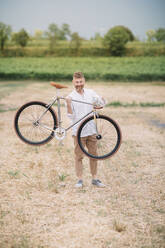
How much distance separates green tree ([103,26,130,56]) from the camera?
3481cm

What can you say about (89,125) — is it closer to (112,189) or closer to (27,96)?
(112,189)

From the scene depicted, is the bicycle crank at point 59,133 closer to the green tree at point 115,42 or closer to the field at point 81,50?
the green tree at point 115,42

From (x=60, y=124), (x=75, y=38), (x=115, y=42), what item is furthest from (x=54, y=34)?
(x=60, y=124)

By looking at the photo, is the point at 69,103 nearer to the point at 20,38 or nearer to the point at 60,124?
the point at 60,124

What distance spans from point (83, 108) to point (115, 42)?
109ft

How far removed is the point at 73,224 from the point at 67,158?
244 centimetres

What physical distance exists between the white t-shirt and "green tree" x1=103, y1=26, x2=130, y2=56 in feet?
108

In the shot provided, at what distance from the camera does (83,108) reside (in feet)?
13.3

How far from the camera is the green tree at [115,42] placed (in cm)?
3481

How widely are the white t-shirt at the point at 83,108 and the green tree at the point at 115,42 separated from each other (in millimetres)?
32929

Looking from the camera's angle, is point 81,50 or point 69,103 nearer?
point 69,103

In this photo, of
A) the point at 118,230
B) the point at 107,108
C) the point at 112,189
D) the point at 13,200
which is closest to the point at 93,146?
the point at 112,189

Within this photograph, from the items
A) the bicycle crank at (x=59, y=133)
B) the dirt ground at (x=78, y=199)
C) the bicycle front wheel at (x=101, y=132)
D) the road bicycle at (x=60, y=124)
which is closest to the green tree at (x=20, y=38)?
the dirt ground at (x=78, y=199)

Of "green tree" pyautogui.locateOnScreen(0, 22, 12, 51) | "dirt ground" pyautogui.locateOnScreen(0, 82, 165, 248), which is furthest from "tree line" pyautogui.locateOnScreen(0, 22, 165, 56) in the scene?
"dirt ground" pyautogui.locateOnScreen(0, 82, 165, 248)
